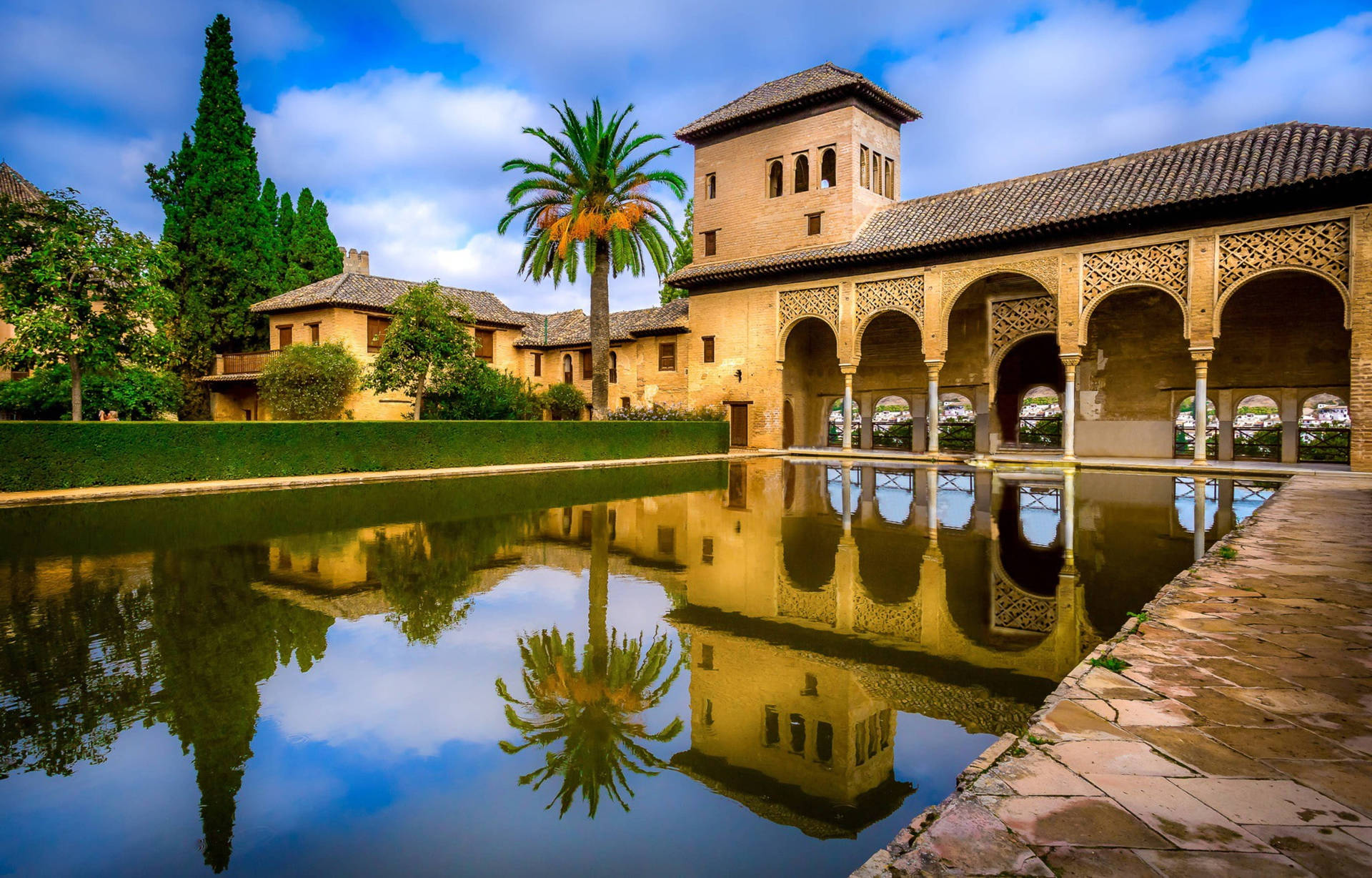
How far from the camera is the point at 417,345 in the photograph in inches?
975

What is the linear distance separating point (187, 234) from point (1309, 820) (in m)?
34.5

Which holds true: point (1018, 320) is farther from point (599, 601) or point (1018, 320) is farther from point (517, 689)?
point (517, 689)

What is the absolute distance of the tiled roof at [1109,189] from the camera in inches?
659

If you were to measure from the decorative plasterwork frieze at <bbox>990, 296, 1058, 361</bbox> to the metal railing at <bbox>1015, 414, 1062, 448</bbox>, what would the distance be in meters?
4.83

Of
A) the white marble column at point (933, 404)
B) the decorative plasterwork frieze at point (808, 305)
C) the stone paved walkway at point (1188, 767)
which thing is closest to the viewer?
Answer: the stone paved walkway at point (1188, 767)

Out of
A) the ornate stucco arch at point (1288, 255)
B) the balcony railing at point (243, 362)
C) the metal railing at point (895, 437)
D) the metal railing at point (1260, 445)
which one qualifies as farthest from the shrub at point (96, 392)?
the metal railing at point (1260, 445)

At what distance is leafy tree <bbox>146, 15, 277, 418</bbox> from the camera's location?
1117 inches

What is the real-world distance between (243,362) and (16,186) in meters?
9.47

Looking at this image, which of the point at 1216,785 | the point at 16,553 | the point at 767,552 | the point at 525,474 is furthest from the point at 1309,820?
the point at 525,474

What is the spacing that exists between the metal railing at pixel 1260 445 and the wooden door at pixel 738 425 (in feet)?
49.5

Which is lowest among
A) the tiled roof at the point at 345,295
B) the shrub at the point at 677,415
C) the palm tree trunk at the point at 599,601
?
the palm tree trunk at the point at 599,601

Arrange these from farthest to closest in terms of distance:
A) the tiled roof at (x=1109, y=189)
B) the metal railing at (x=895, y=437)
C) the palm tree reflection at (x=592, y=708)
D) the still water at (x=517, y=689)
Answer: the metal railing at (x=895, y=437)
the tiled roof at (x=1109, y=189)
the palm tree reflection at (x=592, y=708)
the still water at (x=517, y=689)

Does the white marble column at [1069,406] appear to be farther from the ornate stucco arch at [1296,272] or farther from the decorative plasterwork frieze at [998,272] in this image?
the ornate stucco arch at [1296,272]

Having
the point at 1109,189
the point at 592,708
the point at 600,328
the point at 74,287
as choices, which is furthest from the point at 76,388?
the point at 1109,189
